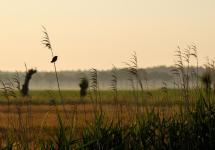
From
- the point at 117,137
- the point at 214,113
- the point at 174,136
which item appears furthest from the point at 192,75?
the point at 117,137

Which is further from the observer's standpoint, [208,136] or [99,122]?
[208,136]

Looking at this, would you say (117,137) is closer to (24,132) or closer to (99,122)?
(99,122)

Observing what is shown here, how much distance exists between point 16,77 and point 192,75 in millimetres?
4103

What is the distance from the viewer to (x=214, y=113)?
1145 centimetres

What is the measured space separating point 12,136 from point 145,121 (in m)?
2.73

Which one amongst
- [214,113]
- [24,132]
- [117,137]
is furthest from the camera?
[214,113]

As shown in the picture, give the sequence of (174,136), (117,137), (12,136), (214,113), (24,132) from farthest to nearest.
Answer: (214,113), (174,136), (117,137), (12,136), (24,132)

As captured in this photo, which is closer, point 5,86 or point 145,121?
point 5,86

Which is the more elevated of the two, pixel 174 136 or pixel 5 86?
pixel 5 86

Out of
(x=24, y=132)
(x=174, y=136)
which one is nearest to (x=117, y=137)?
(x=174, y=136)

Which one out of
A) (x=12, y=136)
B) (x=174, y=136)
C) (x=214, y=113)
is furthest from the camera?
(x=214, y=113)

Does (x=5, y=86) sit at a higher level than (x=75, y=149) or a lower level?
higher

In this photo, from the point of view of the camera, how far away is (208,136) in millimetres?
11008

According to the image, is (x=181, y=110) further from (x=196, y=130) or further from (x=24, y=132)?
(x=24, y=132)
